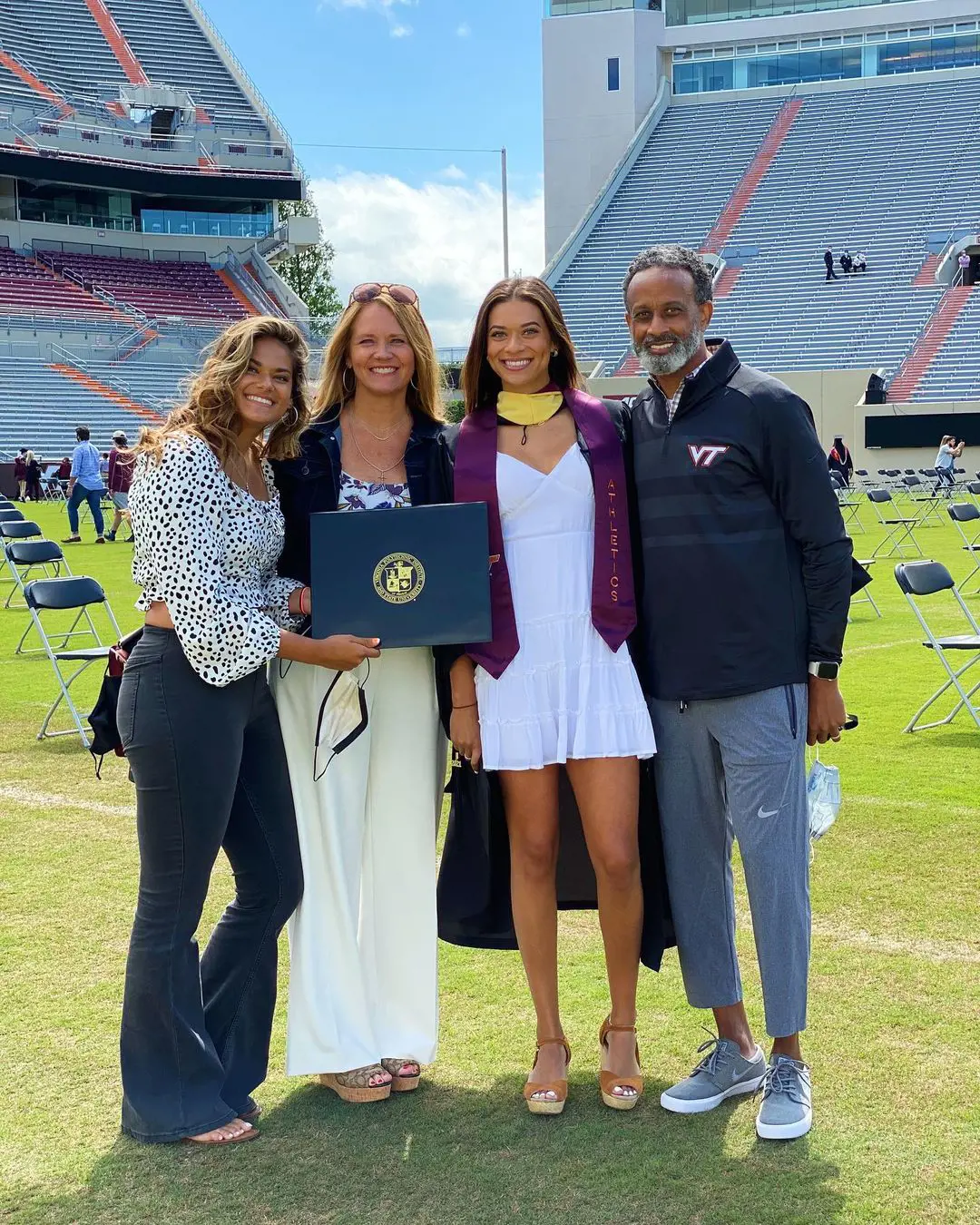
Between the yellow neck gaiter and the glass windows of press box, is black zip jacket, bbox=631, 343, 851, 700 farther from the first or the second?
the glass windows of press box

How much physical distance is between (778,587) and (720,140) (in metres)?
49.5

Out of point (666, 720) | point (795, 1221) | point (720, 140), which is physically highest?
point (720, 140)

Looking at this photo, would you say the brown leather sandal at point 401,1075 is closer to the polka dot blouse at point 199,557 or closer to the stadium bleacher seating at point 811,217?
the polka dot blouse at point 199,557

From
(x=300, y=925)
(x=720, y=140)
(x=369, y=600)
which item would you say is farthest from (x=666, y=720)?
(x=720, y=140)

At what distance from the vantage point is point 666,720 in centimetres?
352

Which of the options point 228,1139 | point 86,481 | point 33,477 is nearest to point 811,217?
point 33,477

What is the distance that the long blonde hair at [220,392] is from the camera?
129 inches

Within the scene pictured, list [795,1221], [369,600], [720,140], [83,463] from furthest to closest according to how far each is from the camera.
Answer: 1. [720,140]
2. [83,463]
3. [369,600]
4. [795,1221]

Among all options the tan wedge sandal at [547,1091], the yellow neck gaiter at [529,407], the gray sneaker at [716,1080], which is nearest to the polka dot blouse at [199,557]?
the yellow neck gaiter at [529,407]

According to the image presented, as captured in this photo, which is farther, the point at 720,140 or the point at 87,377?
the point at 720,140

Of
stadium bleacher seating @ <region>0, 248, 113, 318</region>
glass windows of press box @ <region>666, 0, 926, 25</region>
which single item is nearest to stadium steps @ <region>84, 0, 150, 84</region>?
stadium bleacher seating @ <region>0, 248, 113, 318</region>

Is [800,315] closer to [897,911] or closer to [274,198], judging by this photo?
[274,198]

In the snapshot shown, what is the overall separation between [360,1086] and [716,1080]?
873 mm

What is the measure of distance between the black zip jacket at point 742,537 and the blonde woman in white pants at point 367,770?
59 centimetres
